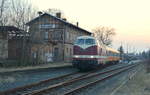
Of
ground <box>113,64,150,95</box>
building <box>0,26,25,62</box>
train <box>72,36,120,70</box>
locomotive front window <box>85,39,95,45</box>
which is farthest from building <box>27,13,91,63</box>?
ground <box>113,64,150,95</box>

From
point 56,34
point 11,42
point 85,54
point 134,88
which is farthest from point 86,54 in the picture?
point 56,34

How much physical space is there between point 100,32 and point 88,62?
265 feet

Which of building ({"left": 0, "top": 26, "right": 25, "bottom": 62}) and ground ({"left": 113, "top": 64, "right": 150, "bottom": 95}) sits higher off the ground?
building ({"left": 0, "top": 26, "right": 25, "bottom": 62})

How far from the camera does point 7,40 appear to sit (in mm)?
37156

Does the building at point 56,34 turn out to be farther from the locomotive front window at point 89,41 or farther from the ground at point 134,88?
the ground at point 134,88

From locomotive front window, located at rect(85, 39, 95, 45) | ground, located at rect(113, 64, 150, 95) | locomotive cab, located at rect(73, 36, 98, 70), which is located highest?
locomotive front window, located at rect(85, 39, 95, 45)

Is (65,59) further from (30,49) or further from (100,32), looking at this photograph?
(100,32)

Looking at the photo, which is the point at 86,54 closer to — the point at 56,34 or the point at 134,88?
the point at 134,88

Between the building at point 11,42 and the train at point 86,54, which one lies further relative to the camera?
the building at point 11,42

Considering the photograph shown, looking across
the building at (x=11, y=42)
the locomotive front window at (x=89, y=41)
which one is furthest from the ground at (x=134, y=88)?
the building at (x=11, y=42)

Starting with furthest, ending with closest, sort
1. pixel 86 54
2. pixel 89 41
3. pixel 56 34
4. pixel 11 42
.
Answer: pixel 56 34, pixel 11 42, pixel 89 41, pixel 86 54

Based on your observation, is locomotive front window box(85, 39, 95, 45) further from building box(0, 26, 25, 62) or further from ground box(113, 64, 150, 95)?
building box(0, 26, 25, 62)

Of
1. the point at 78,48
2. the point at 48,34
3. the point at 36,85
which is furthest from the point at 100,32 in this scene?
the point at 36,85

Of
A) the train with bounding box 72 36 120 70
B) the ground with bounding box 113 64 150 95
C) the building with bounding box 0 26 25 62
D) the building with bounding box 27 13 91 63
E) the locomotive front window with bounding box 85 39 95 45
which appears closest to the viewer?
the ground with bounding box 113 64 150 95
